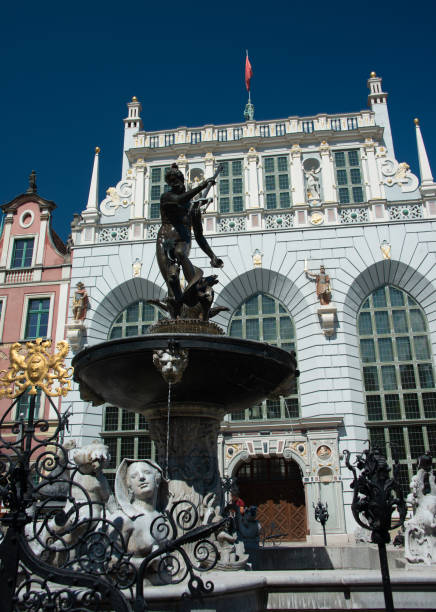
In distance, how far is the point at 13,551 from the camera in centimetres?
415

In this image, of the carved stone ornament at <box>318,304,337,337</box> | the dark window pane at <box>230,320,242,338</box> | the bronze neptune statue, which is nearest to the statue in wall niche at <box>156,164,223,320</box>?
the bronze neptune statue

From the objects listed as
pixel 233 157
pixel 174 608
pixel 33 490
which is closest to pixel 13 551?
pixel 33 490

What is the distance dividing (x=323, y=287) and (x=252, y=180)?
6.77m

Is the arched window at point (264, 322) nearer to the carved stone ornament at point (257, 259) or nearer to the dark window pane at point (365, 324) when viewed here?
the carved stone ornament at point (257, 259)

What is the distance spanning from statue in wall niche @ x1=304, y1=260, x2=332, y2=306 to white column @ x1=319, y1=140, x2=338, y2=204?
386cm

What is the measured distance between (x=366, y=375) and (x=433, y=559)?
15615 mm

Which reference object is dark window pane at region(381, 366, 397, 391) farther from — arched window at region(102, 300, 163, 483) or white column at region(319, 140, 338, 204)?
arched window at region(102, 300, 163, 483)

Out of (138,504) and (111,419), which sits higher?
(111,419)

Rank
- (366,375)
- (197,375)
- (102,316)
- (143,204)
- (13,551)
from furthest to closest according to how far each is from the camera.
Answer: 1. (143,204)
2. (102,316)
3. (366,375)
4. (197,375)
5. (13,551)

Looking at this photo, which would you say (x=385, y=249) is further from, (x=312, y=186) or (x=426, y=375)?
(x=426, y=375)

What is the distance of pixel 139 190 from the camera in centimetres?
2730

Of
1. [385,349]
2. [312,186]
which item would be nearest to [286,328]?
[385,349]

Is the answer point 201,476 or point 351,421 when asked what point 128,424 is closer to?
point 351,421

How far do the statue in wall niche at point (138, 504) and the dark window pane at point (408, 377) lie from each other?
59.4ft
